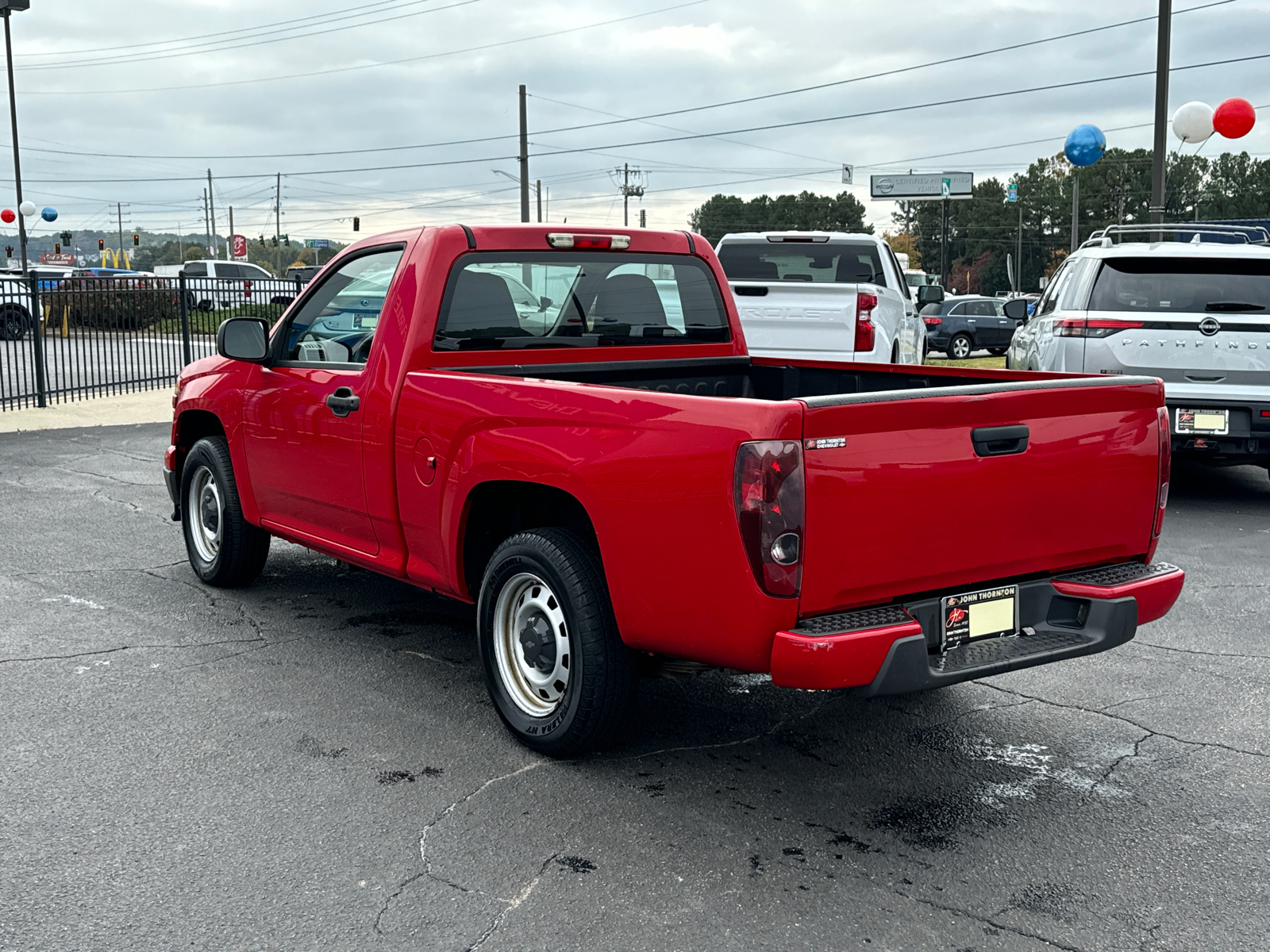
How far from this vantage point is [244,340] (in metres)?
5.58

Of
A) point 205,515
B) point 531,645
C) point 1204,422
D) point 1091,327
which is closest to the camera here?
point 531,645

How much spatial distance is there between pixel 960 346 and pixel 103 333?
23.7m

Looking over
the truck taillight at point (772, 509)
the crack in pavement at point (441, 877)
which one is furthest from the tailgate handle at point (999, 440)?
the crack in pavement at point (441, 877)

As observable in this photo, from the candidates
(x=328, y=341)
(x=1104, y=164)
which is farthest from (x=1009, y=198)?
(x=328, y=341)

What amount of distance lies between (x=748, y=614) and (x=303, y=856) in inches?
57.0

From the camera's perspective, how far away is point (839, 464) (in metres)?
3.33

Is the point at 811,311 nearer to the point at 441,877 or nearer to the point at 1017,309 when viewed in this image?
the point at 1017,309

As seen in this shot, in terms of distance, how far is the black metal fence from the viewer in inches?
651

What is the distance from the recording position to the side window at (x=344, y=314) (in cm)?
519

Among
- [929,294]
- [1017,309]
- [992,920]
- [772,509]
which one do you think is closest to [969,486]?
[772,509]

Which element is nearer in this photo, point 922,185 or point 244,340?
point 244,340

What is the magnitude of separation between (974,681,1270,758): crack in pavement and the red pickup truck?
0.67 metres

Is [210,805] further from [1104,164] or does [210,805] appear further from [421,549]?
[1104,164]

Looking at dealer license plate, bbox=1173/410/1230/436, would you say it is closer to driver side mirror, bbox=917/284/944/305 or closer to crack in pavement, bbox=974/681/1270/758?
crack in pavement, bbox=974/681/1270/758
